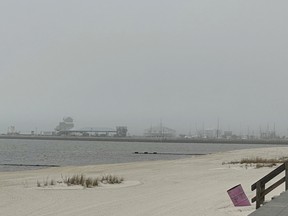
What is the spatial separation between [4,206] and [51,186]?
5.15 metres

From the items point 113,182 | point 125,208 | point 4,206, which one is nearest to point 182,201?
point 125,208

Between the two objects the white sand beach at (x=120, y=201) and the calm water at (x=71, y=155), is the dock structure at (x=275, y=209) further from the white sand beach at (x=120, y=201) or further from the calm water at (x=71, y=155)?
the calm water at (x=71, y=155)

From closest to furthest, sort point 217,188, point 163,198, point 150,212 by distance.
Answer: point 150,212 < point 163,198 < point 217,188

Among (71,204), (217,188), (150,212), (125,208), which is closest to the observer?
(150,212)

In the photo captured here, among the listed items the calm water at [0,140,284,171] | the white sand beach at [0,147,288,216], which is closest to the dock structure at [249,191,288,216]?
the white sand beach at [0,147,288,216]

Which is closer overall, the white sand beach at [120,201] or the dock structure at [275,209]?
the dock structure at [275,209]

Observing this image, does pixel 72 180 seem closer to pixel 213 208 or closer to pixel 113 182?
pixel 113 182

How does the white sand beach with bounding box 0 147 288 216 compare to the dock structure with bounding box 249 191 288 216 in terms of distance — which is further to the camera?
the white sand beach with bounding box 0 147 288 216

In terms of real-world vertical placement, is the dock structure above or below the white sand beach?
above

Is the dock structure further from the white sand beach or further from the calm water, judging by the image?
the calm water

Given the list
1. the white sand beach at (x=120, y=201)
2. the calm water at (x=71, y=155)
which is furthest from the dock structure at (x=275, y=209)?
the calm water at (x=71, y=155)

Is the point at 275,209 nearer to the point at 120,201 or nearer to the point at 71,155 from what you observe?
the point at 120,201

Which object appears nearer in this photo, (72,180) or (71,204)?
(71,204)

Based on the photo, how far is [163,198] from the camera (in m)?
14.4
